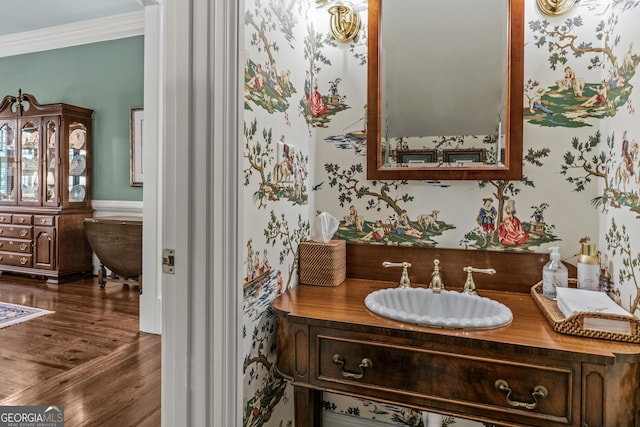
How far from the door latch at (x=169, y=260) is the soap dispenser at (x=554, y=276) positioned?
1.23m

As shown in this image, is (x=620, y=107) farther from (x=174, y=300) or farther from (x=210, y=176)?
(x=174, y=300)

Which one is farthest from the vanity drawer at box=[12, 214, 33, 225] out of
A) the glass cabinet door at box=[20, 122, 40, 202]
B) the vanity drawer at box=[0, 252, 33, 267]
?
the vanity drawer at box=[0, 252, 33, 267]

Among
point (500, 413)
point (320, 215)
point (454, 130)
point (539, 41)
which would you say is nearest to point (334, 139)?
point (320, 215)

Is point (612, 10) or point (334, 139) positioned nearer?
point (612, 10)

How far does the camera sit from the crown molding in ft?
13.4

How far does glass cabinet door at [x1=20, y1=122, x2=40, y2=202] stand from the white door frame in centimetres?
417

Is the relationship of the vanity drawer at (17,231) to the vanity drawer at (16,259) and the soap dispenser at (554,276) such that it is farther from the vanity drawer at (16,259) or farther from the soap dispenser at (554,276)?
the soap dispenser at (554,276)

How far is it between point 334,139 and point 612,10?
3.55ft

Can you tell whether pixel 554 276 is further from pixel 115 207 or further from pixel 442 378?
pixel 115 207

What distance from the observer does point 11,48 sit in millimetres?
4719

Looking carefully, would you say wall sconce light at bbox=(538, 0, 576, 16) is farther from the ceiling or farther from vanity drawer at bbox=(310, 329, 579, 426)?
the ceiling

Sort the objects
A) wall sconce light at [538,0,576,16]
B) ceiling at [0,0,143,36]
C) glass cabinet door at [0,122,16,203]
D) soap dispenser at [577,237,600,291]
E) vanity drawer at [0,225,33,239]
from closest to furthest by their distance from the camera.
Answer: soap dispenser at [577,237,600,291]
wall sconce light at [538,0,576,16]
ceiling at [0,0,143,36]
vanity drawer at [0,225,33,239]
glass cabinet door at [0,122,16,203]

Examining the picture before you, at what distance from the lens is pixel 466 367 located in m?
1.10

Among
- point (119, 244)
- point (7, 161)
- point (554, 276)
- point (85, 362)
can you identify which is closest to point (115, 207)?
point (119, 244)
